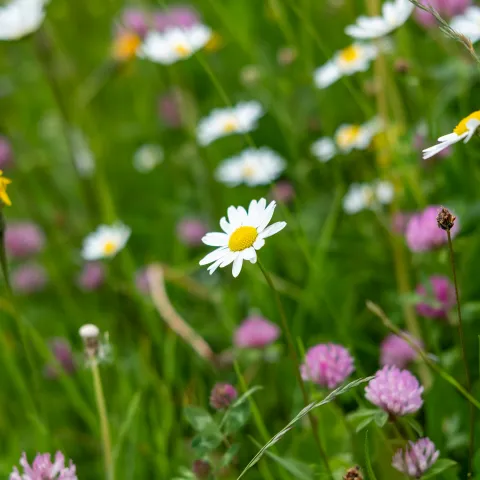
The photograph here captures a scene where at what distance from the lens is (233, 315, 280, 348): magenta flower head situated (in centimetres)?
94

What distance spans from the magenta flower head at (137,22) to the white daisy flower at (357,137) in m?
0.60

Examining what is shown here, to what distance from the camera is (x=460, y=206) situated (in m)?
0.89

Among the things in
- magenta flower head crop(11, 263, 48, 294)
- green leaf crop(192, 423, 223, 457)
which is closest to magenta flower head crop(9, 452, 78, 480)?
green leaf crop(192, 423, 223, 457)

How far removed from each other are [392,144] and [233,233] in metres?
0.43

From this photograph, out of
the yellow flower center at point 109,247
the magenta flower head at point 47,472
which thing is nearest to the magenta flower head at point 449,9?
the yellow flower center at point 109,247

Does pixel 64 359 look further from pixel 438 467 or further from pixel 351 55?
pixel 438 467

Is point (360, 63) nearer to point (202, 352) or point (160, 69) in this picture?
point (202, 352)

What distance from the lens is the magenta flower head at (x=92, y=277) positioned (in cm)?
132

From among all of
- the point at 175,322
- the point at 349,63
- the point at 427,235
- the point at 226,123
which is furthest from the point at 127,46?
the point at 427,235

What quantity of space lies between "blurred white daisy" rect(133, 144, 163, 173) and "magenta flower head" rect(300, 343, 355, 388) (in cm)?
94

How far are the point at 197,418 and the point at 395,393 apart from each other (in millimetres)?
167

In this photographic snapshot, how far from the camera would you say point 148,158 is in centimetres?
158

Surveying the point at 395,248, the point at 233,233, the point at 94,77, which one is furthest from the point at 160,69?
the point at 233,233

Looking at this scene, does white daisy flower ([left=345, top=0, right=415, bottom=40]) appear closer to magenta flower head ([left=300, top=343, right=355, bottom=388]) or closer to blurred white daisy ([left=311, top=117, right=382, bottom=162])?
blurred white daisy ([left=311, top=117, right=382, bottom=162])
